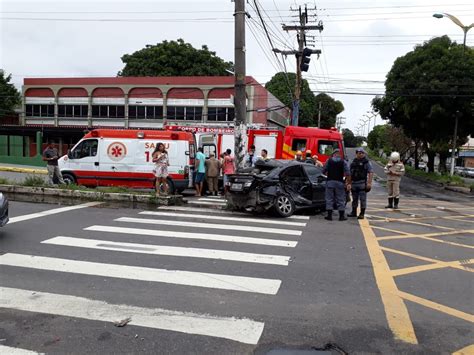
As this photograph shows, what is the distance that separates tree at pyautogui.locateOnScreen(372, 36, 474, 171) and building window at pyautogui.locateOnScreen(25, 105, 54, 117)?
108 feet

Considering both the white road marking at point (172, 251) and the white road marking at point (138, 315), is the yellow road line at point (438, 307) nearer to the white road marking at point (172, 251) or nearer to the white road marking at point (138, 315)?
the white road marking at point (172, 251)

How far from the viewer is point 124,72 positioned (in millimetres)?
55094

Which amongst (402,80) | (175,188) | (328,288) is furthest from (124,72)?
(328,288)

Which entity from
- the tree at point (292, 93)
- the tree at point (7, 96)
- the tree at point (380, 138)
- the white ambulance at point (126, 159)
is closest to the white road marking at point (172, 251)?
the white ambulance at point (126, 159)

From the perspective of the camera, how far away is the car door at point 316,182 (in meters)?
11.7

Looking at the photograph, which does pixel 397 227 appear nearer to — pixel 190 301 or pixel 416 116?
pixel 190 301

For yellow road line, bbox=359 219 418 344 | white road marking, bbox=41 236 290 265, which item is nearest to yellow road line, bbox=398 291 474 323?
yellow road line, bbox=359 219 418 344

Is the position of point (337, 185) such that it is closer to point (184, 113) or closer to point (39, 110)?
point (184, 113)

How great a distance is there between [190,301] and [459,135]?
2995 cm

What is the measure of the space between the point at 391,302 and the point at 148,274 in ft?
10.1

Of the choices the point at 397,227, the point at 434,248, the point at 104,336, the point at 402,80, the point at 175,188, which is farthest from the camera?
the point at 402,80

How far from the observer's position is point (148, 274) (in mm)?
5953

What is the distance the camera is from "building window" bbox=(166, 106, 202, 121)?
136ft

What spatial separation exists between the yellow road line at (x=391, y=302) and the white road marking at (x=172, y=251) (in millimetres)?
1399
